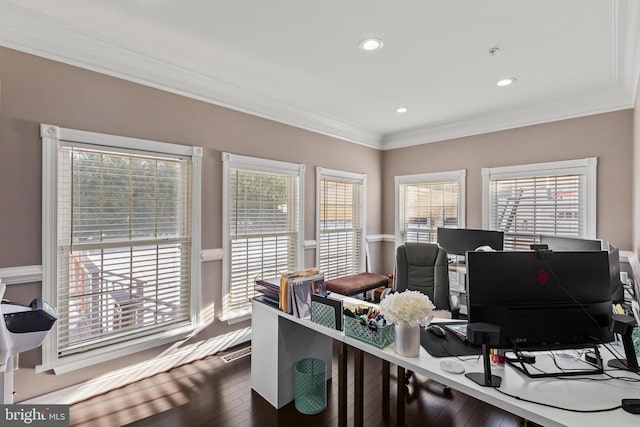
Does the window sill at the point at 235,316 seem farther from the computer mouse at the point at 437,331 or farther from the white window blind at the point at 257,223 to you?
the computer mouse at the point at 437,331

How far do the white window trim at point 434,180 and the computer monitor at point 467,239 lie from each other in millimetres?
460

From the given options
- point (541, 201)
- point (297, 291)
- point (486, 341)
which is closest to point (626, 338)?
point (486, 341)

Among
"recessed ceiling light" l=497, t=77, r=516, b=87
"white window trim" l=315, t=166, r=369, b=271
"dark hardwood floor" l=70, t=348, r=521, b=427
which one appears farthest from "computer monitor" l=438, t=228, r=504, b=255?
"dark hardwood floor" l=70, t=348, r=521, b=427

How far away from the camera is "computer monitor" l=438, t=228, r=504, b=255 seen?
351cm

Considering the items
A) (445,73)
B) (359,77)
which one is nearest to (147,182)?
(359,77)

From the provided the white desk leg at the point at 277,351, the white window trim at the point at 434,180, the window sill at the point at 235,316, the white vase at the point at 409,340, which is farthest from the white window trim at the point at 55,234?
the white window trim at the point at 434,180

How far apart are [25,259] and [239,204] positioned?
1.70 m

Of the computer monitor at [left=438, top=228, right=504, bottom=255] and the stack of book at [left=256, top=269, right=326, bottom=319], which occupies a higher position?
the computer monitor at [left=438, top=228, right=504, bottom=255]

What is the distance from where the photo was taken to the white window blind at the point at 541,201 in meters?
3.33

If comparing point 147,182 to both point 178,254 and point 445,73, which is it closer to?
point 178,254

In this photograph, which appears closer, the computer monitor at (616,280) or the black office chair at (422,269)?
the computer monitor at (616,280)

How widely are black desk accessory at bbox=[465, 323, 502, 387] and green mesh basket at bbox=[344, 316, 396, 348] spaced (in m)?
0.42

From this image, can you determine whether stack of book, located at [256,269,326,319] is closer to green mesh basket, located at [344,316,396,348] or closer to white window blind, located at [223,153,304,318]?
green mesh basket, located at [344,316,396,348]

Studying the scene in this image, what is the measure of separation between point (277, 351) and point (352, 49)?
2380 millimetres
